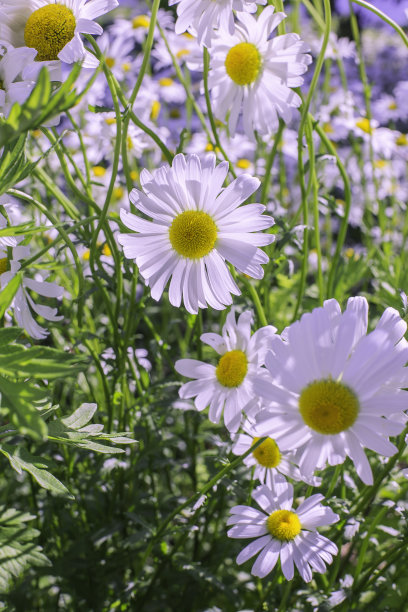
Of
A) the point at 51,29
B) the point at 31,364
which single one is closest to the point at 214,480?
the point at 31,364

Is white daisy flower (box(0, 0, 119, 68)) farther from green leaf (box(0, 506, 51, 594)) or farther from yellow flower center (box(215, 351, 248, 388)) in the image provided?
green leaf (box(0, 506, 51, 594))

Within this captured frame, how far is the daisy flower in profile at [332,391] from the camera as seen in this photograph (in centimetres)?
46

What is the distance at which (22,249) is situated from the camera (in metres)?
0.61

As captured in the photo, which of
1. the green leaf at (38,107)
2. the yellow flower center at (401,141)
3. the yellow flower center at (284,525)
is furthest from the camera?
the yellow flower center at (401,141)

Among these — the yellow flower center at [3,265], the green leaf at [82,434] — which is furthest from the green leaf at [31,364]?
the yellow flower center at [3,265]

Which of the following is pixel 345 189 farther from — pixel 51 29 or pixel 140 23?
pixel 140 23

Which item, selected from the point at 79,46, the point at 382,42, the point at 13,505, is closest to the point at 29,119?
the point at 79,46

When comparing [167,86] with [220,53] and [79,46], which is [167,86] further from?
[79,46]

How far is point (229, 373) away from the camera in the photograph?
2.23 ft

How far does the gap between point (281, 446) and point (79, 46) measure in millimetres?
417

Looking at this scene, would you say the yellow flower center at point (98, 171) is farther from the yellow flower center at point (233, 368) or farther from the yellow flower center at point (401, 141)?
the yellow flower center at point (233, 368)

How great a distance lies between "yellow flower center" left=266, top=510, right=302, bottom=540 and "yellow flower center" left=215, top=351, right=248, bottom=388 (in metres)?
0.15

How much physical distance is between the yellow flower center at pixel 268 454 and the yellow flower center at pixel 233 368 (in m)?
0.08

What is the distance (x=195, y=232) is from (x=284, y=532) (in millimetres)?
348
